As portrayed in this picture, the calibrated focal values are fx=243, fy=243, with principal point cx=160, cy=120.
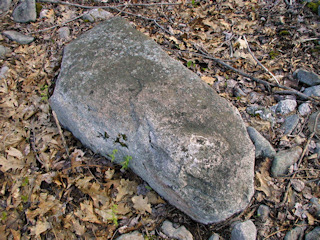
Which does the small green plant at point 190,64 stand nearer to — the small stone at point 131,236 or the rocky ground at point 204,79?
the rocky ground at point 204,79

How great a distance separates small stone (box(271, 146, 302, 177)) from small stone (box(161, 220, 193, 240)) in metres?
1.21

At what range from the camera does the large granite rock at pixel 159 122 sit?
91.2 inches

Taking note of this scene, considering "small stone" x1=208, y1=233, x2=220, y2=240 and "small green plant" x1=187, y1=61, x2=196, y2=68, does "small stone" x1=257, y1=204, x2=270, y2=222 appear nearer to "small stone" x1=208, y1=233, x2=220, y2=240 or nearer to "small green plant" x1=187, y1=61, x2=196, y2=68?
"small stone" x1=208, y1=233, x2=220, y2=240

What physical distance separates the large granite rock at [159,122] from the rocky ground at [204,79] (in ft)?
1.05

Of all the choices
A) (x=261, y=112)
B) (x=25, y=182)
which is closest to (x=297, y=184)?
(x=261, y=112)

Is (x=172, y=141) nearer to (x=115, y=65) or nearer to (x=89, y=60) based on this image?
(x=115, y=65)

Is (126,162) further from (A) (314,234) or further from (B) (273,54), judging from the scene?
(B) (273,54)

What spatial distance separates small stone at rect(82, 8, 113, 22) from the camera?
4719 millimetres

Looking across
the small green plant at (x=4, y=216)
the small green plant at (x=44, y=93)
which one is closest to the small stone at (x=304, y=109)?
the small green plant at (x=44, y=93)

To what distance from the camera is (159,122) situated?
2523 millimetres

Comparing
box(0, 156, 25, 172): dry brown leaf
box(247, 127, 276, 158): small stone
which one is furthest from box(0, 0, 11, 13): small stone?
box(247, 127, 276, 158): small stone

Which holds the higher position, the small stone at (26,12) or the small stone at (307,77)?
the small stone at (307,77)

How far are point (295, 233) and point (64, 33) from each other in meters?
4.66

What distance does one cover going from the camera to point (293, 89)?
3639 millimetres
